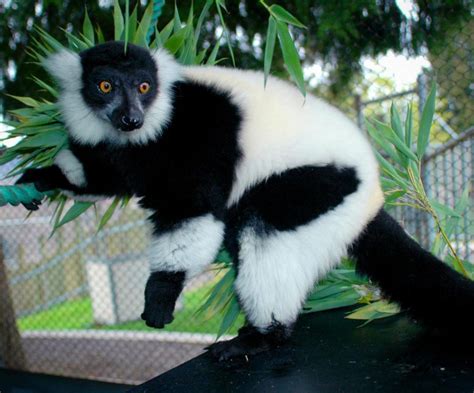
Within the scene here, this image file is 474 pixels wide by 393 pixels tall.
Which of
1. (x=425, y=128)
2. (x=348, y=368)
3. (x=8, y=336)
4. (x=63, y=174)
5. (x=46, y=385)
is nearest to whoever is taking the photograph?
(x=348, y=368)

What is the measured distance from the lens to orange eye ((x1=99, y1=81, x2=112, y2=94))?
234 cm

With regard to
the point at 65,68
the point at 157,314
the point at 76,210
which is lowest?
the point at 157,314

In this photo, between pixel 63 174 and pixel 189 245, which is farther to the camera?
pixel 63 174

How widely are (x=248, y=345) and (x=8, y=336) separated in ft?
14.0

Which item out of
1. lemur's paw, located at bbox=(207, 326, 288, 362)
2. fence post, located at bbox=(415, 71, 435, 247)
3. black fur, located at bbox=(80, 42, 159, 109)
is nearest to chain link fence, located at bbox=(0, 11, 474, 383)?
fence post, located at bbox=(415, 71, 435, 247)

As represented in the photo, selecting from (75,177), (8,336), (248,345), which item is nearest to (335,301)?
(248,345)

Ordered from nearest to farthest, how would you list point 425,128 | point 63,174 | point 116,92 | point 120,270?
point 116,92, point 63,174, point 425,128, point 120,270

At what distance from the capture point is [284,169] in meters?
2.25

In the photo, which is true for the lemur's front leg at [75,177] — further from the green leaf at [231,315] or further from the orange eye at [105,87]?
the green leaf at [231,315]

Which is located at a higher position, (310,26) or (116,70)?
(310,26)

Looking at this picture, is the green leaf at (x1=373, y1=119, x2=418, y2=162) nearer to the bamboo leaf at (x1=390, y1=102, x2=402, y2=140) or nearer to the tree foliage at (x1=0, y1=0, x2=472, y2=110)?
the bamboo leaf at (x1=390, y1=102, x2=402, y2=140)

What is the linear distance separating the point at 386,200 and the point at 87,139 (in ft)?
5.34

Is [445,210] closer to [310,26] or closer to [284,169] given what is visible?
[284,169]

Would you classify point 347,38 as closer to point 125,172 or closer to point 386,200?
point 386,200
